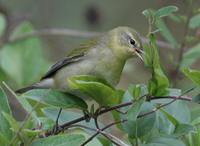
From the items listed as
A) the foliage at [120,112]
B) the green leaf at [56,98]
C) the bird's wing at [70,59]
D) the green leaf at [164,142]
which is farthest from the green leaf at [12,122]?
the bird's wing at [70,59]

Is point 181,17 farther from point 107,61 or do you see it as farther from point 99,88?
point 99,88

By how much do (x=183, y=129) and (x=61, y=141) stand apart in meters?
0.49

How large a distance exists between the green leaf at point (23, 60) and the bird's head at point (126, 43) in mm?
848

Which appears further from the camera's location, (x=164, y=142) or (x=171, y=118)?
(x=171, y=118)

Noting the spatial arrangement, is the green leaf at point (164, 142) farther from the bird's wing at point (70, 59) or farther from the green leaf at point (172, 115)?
the bird's wing at point (70, 59)

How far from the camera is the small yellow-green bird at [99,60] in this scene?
11.7 feet

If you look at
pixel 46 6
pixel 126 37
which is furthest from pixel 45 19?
pixel 126 37

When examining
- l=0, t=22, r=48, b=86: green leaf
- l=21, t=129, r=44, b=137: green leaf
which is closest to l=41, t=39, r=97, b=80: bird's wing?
l=0, t=22, r=48, b=86: green leaf

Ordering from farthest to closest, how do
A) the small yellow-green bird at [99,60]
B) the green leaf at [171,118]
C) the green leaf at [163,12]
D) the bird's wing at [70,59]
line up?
1. the bird's wing at [70,59]
2. the small yellow-green bird at [99,60]
3. the green leaf at [171,118]
4. the green leaf at [163,12]

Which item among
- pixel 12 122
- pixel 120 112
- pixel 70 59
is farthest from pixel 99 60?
pixel 12 122

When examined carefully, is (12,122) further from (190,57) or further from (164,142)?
(190,57)

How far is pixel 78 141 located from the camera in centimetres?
234

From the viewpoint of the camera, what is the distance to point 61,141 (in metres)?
2.35

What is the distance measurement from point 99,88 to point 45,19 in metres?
4.41
